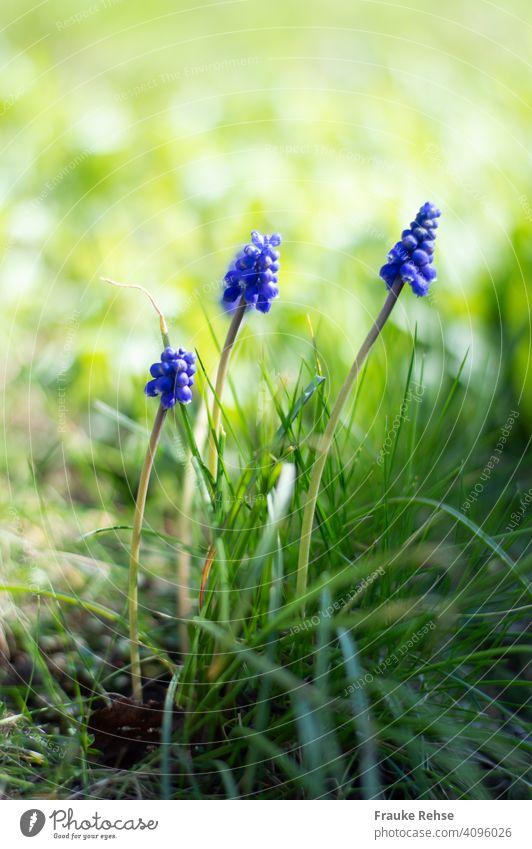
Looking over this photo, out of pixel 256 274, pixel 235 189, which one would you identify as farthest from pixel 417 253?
pixel 235 189

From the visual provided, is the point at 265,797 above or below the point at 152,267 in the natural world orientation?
below

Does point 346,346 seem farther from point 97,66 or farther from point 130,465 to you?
point 97,66

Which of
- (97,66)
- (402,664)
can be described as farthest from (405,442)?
(97,66)
